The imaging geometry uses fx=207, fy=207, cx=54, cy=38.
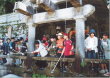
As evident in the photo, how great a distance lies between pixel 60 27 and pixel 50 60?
4.05m

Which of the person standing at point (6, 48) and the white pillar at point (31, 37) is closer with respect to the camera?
the white pillar at point (31, 37)

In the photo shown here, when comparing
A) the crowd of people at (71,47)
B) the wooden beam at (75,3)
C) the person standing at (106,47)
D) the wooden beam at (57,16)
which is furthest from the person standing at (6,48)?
the person standing at (106,47)

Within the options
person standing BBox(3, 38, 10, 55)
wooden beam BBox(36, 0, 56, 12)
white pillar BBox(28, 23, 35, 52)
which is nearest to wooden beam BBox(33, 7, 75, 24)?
wooden beam BBox(36, 0, 56, 12)

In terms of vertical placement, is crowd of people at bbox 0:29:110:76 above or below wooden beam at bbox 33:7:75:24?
below

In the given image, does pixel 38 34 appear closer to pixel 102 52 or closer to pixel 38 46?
pixel 38 46

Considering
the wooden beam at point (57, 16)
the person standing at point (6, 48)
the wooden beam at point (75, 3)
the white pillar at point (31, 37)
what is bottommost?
the person standing at point (6, 48)

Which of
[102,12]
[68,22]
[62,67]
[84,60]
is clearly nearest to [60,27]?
[68,22]

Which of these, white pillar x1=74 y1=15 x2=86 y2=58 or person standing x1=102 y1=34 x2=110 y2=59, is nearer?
person standing x1=102 y1=34 x2=110 y2=59

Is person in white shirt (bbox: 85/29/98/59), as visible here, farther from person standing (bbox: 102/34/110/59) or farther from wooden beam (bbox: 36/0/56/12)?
wooden beam (bbox: 36/0/56/12)

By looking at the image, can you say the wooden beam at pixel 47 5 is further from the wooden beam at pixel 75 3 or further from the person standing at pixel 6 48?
the person standing at pixel 6 48

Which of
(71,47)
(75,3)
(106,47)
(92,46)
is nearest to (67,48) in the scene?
(71,47)

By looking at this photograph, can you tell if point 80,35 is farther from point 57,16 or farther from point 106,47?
point 57,16

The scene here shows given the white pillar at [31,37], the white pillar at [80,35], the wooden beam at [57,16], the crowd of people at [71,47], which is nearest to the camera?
the crowd of people at [71,47]

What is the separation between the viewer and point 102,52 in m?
9.16
